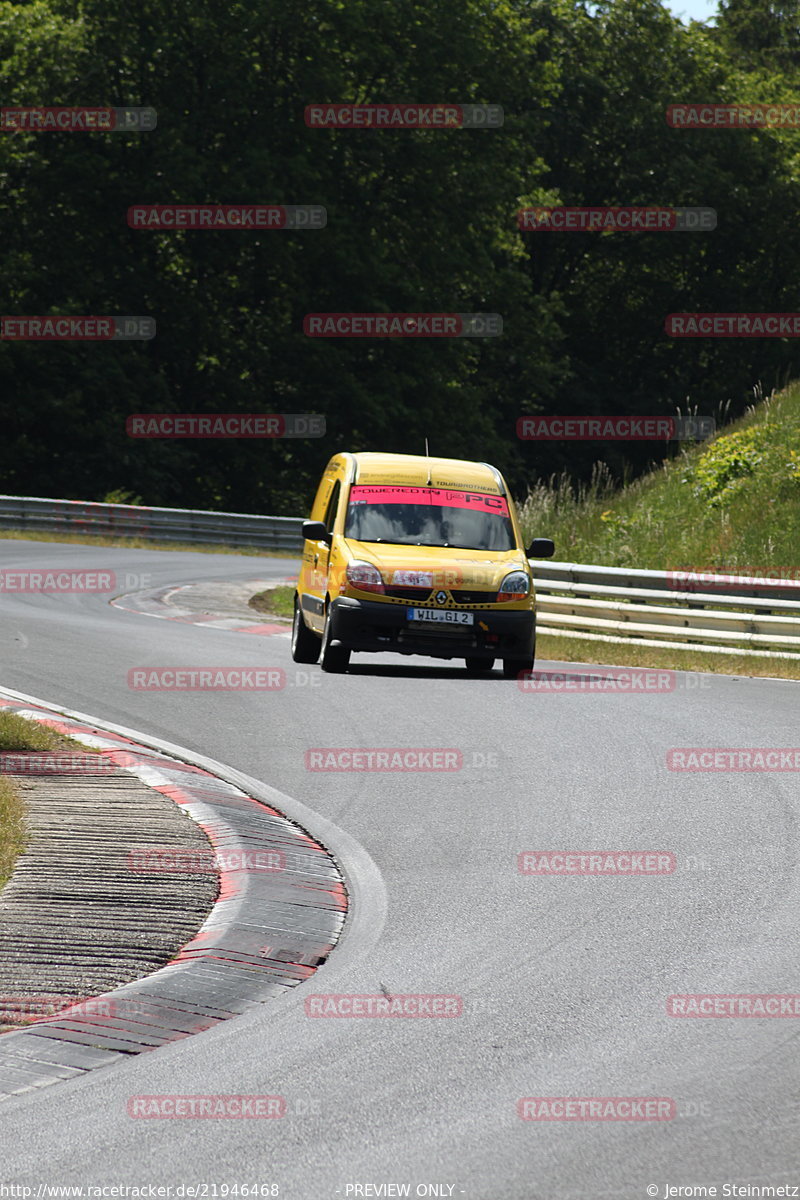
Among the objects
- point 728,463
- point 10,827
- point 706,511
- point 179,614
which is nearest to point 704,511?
point 706,511

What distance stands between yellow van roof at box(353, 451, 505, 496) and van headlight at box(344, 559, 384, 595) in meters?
1.44

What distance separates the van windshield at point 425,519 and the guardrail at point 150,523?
806 inches

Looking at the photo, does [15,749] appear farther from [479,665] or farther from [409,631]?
[479,665]

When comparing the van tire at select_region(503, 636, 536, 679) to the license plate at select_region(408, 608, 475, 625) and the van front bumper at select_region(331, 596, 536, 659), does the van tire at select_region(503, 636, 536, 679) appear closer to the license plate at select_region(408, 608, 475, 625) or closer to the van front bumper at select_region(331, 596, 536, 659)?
the van front bumper at select_region(331, 596, 536, 659)

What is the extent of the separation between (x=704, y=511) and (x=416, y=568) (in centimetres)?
1180

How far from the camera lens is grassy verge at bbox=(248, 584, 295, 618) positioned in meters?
25.2

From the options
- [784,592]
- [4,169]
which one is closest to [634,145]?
[4,169]

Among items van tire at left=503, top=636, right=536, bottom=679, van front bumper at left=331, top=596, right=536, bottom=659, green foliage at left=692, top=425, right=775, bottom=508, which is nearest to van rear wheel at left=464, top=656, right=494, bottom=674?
van tire at left=503, top=636, right=536, bottom=679

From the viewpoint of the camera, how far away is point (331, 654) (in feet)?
53.6

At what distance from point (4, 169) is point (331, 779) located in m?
36.9

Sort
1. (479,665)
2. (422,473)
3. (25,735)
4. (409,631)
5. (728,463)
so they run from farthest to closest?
(728,463) → (479,665) → (422,473) → (409,631) → (25,735)

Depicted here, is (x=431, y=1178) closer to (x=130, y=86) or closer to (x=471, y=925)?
(x=471, y=925)

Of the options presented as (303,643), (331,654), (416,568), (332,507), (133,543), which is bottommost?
(133,543)

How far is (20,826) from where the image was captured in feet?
28.8
